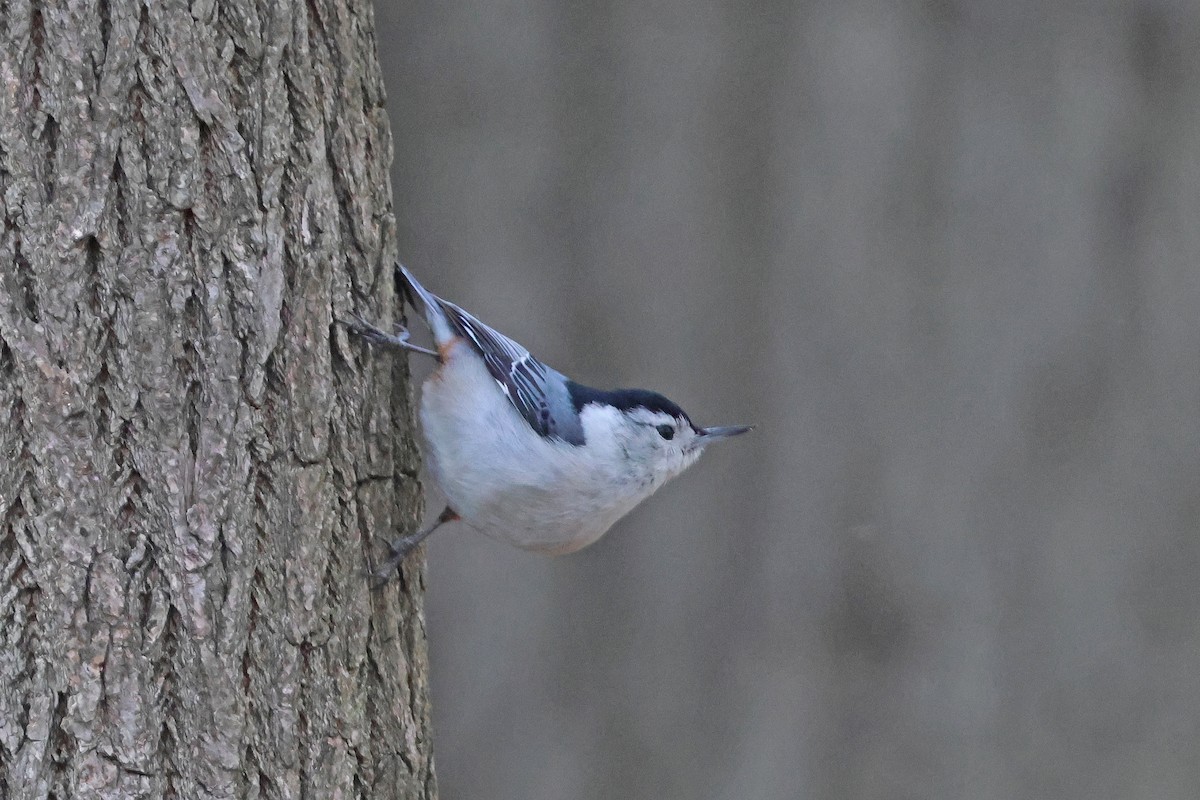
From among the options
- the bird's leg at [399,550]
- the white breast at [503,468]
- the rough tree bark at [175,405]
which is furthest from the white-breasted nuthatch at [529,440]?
the rough tree bark at [175,405]

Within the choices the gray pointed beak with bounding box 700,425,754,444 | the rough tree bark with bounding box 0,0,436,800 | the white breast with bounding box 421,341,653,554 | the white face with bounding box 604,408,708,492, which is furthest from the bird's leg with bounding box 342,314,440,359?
the gray pointed beak with bounding box 700,425,754,444

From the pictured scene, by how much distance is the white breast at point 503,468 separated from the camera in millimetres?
2227

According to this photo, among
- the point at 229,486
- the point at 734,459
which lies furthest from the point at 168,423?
the point at 734,459

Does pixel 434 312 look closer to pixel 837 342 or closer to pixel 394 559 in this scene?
pixel 394 559

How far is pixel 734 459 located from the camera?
2.78 meters

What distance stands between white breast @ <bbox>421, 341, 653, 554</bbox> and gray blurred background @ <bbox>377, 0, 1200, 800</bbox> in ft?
1.53

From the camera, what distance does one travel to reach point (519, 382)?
92.2 inches

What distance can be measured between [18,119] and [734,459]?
5.68 ft

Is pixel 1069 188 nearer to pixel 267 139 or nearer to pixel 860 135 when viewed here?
pixel 860 135

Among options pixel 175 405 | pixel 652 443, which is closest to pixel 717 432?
pixel 652 443

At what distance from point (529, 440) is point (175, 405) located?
777mm

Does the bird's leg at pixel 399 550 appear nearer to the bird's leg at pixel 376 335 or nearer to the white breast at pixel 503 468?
the white breast at pixel 503 468

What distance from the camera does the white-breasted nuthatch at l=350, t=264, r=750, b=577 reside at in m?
2.23

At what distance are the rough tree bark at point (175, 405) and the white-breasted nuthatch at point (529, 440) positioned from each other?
0.40 metres
